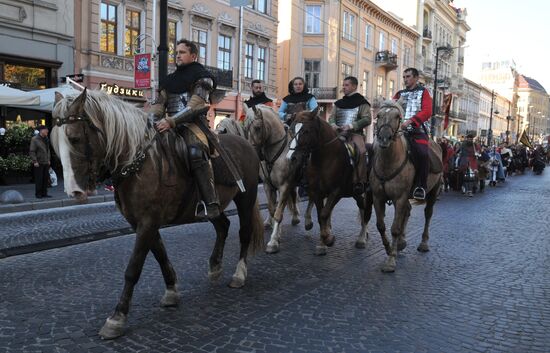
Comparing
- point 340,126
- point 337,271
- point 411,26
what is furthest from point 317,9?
point 337,271

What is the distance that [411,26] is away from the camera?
55.5 metres

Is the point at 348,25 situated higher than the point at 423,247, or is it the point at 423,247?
the point at 348,25

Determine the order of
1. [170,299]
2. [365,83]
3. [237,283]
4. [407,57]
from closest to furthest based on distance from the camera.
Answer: [170,299], [237,283], [365,83], [407,57]

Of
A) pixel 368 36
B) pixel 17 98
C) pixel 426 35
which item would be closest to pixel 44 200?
pixel 17 98

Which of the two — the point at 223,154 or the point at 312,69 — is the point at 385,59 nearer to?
the point at 312,69

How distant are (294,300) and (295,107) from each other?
446cm

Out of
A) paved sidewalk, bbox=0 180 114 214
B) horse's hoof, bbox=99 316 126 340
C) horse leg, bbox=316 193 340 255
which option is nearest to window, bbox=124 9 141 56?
paved sidewalk, bbox=0 180 114 214

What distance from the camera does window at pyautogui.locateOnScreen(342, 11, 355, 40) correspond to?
131ft

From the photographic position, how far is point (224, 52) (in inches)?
1096

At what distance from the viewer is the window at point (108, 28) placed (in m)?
21.0

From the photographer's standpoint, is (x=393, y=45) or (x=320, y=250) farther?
(x=393, y=45)

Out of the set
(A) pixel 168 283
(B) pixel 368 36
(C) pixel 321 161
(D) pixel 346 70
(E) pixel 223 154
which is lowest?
(A) pixel 168 283

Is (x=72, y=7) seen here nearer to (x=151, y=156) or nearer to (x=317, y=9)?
(x=151, y=156)

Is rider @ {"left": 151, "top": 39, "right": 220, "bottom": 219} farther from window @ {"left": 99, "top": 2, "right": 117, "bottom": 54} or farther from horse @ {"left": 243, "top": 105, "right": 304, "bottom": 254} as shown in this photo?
window @ {"left": 99, "top": 2, "right": 117, "bottom": 54}
